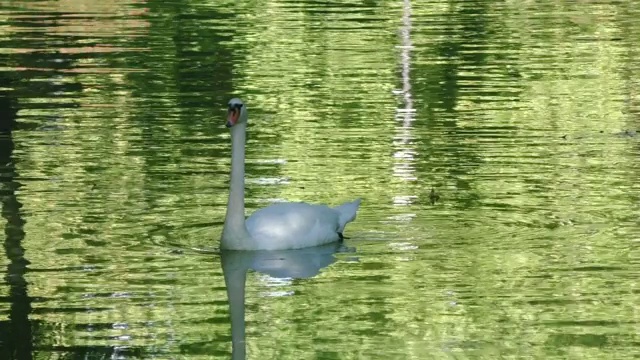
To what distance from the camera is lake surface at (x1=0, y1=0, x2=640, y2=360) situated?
9.91 meters

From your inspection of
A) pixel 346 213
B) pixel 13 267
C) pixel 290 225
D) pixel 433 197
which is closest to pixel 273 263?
pixel 290 225

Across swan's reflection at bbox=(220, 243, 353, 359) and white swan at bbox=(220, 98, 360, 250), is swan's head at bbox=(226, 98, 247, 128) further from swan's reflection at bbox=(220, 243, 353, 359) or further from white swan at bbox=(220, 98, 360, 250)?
swan's reflection at bbox=(220, 243, 353, 359)

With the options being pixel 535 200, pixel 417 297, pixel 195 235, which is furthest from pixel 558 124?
pixel 417 297

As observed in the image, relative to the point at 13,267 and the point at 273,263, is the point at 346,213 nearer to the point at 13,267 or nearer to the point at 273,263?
the point at 273,263

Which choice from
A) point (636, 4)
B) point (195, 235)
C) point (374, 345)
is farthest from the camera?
point (636, 4)

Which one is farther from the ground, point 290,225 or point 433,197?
point 290,225

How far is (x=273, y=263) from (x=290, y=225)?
0.37 metres

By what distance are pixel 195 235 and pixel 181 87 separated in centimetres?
988

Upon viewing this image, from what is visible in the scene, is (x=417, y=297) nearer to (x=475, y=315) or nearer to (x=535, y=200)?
(x=475, y=315)

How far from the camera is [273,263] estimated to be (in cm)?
1192

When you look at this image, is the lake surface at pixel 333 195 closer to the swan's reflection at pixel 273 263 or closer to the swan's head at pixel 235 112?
the swan's reflection at pixel 273 263

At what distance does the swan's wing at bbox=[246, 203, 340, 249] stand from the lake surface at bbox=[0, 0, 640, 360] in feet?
0.50

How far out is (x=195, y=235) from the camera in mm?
12797

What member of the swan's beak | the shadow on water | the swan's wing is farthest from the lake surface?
the swan's beak
